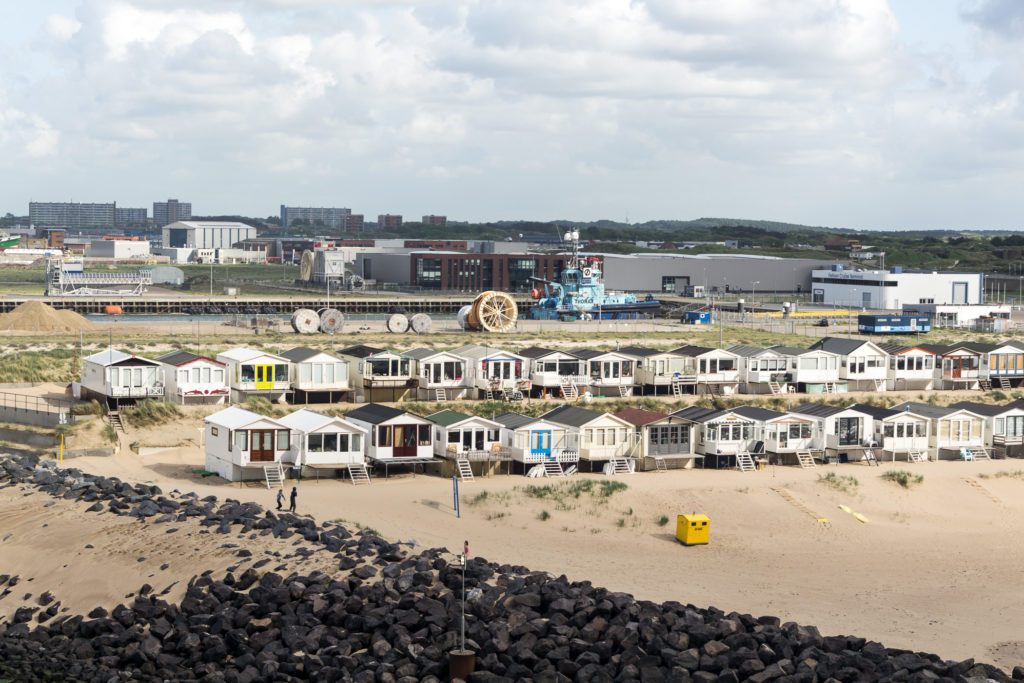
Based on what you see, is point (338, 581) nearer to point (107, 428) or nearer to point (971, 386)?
point (107, 428)

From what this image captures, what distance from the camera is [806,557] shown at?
106 feet

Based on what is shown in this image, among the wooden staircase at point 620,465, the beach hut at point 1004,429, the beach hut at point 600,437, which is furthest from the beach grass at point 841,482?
the beach hut at point 1004,429

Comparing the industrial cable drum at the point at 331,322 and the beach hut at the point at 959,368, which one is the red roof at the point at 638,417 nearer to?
the beach hut at the point at 959,368

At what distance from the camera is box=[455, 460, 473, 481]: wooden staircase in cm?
3969

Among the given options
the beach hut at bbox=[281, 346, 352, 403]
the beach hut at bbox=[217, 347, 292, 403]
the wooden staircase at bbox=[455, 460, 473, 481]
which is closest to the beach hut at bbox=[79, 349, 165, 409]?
the beach hut at bbox=[217, 347, 292, 403]

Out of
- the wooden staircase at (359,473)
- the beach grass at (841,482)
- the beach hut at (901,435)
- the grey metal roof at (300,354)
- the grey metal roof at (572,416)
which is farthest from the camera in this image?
the grey metal roof at (300,354)

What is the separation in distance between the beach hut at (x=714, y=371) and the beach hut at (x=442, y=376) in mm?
10897

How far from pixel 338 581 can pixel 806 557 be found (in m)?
12.3

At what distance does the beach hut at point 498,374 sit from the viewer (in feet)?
178

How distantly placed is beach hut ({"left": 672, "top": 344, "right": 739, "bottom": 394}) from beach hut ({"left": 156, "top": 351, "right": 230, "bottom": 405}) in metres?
21.3

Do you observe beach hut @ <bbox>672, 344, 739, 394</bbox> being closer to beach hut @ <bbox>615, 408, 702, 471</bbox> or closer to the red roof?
the red roof

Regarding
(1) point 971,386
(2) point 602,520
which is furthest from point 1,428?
(1) point 971,386

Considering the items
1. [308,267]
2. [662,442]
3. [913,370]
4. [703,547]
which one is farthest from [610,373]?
[308,267]

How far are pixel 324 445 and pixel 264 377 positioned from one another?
13.9 meters
